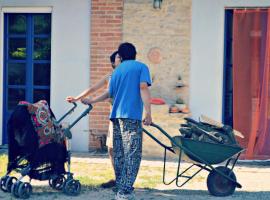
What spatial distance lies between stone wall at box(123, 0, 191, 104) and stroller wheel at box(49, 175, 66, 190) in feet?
11.4

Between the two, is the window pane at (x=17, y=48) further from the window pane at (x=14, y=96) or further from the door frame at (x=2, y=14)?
the window pane at (x=14, y=96)

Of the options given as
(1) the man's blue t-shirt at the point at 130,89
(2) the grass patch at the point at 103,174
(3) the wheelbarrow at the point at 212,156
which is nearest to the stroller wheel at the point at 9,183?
(2) the grass patch at the point at 103,174

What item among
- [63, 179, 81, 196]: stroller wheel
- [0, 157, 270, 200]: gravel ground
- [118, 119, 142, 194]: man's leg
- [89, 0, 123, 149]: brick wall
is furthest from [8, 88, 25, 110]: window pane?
[118, 119, 142, 194]: man's leg

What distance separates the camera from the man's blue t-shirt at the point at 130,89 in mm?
7035

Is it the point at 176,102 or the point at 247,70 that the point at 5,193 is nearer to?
the point at 176,102

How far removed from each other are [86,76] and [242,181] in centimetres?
360

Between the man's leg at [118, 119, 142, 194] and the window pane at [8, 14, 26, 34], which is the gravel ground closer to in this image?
the man's leg at [118, 119, 142, 194]

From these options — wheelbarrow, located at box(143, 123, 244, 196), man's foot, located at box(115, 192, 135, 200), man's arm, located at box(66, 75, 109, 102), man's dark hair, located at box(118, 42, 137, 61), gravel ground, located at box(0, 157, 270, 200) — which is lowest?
gravel ground, located at box(0, 157, 270, 200)

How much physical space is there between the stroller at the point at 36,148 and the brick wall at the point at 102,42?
3315 mm

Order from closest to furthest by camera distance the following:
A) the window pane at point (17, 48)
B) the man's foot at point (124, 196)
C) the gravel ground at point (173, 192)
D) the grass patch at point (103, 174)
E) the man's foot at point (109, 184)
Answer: the man's foot at point (124, 196), the gravel ground at point (173, 192), the man's foot at point (109, 184), the grass patch at point (103, 174), the window pane at point (17, 48)

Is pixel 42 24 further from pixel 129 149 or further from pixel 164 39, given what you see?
pixel 129 149

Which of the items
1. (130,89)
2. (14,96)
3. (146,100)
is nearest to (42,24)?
(14,96)

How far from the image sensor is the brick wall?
1079 centimetres

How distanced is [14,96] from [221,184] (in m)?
5.09
